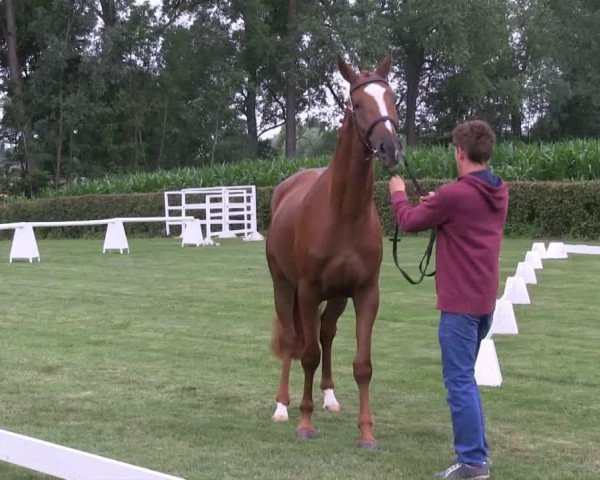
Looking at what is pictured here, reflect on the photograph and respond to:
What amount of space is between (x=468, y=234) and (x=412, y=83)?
151ft

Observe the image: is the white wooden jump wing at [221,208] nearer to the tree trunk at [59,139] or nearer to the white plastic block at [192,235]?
the white plastic block at [192,235]

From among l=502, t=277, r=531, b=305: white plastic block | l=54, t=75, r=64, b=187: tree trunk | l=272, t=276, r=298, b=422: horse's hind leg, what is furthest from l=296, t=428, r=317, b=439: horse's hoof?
l=54, t=75, r=64, b=187: tree trunk

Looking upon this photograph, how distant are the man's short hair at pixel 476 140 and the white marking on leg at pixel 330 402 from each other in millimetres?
2278

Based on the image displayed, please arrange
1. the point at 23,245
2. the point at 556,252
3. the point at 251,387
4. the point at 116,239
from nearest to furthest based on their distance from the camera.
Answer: the point at 251,387
the point at 556,252
the point at 23,245
the point at 116,239

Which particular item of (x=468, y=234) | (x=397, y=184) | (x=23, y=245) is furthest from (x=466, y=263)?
(x=23, y=245)

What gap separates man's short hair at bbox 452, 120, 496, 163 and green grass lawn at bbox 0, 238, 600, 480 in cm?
161

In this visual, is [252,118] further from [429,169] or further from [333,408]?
[333,408]

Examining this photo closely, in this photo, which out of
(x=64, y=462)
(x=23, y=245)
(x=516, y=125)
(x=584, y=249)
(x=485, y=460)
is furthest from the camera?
(x=516, y=125)

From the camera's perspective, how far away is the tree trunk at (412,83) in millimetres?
48562

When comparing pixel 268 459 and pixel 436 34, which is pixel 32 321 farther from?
pixel 436 34

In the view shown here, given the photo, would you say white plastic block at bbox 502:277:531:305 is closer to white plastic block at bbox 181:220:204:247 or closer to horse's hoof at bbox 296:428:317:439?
horse's hoof at bbox 296:428:317:439

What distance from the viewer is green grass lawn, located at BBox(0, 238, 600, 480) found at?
4.65 metres

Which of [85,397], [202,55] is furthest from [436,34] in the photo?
[85,397]

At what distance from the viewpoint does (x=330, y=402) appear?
5.79m
